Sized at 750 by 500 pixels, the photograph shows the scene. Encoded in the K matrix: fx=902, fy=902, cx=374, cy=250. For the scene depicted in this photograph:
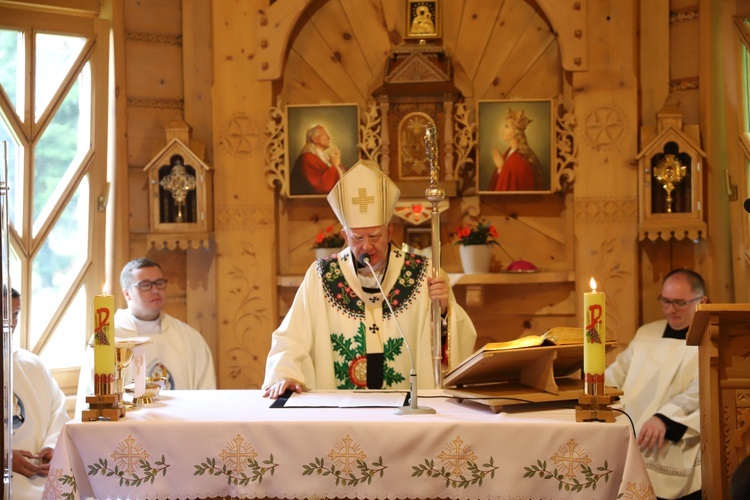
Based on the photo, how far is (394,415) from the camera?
10.2 feet

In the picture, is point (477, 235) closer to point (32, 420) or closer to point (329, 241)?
point (329, 241)

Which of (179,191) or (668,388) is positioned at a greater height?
(179,191)

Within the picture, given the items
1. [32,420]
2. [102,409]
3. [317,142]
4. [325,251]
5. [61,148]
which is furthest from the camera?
[317,142]

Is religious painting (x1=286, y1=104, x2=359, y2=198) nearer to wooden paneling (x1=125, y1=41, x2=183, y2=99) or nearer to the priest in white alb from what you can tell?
wooden paneling (x1=125, y1=41, x2=183, y2=99)

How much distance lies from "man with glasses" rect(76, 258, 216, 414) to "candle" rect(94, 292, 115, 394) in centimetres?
199

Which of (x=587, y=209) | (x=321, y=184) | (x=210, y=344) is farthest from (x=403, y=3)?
(x=210, y=344)

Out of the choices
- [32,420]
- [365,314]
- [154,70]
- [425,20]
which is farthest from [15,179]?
[425,20]

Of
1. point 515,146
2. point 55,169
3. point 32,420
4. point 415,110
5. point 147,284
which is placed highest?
point 415,110

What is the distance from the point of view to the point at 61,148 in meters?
5.76

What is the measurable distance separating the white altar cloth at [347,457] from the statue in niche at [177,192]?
2.85 meters

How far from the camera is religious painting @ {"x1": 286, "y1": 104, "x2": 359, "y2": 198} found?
5848 millimetres

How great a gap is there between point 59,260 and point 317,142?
181 cm

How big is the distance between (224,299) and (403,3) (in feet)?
7.46

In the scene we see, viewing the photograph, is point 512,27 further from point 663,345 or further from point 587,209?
point 663,345
